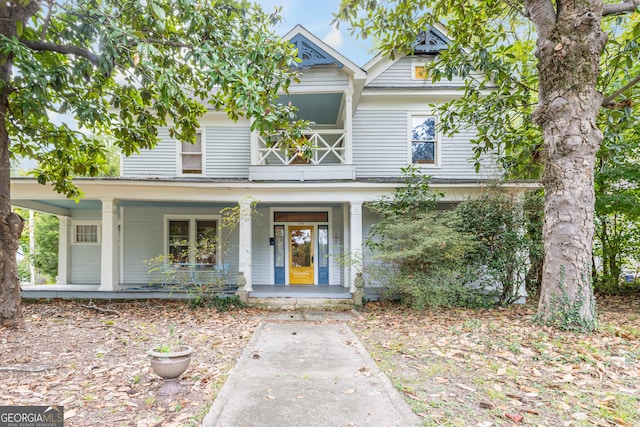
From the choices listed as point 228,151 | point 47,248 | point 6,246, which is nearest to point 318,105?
point 228,151

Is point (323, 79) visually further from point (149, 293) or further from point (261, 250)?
point (149, 293)

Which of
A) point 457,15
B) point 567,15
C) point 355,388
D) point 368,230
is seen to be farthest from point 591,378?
point 457,15

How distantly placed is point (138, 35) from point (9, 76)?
9.13 ft

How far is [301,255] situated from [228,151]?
445cm

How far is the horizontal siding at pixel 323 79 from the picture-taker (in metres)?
9.27

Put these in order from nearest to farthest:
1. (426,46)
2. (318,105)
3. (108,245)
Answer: (108,245), (318,105), (426,46)

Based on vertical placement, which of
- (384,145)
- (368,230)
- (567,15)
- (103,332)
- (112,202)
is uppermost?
(567,15)

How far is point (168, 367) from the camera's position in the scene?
136 inches

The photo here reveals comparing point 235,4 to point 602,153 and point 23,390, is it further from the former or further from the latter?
point 602,153

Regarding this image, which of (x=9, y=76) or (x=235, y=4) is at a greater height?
(x=235, y=4)

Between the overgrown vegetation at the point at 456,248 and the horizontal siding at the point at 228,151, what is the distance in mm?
5233

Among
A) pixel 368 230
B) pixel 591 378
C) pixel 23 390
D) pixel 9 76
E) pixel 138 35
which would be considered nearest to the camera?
pixel 23 390

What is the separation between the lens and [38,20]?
647 centimetres

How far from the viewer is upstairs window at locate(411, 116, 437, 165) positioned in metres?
10.8
